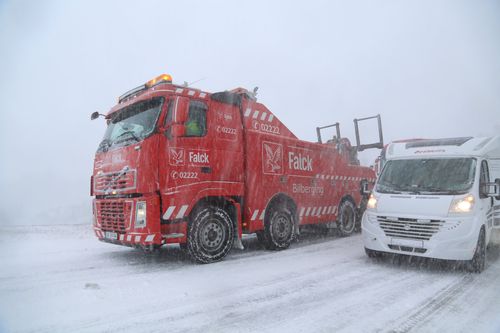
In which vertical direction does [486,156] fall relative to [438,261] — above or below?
above

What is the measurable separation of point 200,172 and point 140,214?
123 cm

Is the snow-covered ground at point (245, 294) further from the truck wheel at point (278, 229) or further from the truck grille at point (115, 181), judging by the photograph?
the truck grille at point (115, 181)

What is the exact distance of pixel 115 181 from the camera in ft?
19.7

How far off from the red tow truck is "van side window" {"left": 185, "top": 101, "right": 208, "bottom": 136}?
2 centimetres

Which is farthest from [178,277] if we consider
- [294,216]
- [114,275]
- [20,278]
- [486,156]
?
[486,156]

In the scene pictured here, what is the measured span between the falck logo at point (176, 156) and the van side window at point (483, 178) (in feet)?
16.3

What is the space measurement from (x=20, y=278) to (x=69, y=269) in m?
0.72

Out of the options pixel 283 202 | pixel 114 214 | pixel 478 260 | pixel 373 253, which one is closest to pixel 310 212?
pixel 283 202

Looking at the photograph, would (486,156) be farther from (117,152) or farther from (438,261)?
(117,152)

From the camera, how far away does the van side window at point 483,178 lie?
5775mm

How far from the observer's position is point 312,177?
336 inches

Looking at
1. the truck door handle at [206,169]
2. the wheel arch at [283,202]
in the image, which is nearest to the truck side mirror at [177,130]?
the truck door handle at [206,169]

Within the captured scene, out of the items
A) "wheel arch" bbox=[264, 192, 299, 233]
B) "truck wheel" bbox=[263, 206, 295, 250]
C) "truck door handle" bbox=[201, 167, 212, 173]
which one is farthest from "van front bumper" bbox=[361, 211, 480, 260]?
"truck door handle" bbox=[201, 167, 212, 173]

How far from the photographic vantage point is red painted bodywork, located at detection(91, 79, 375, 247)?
5613 mm
